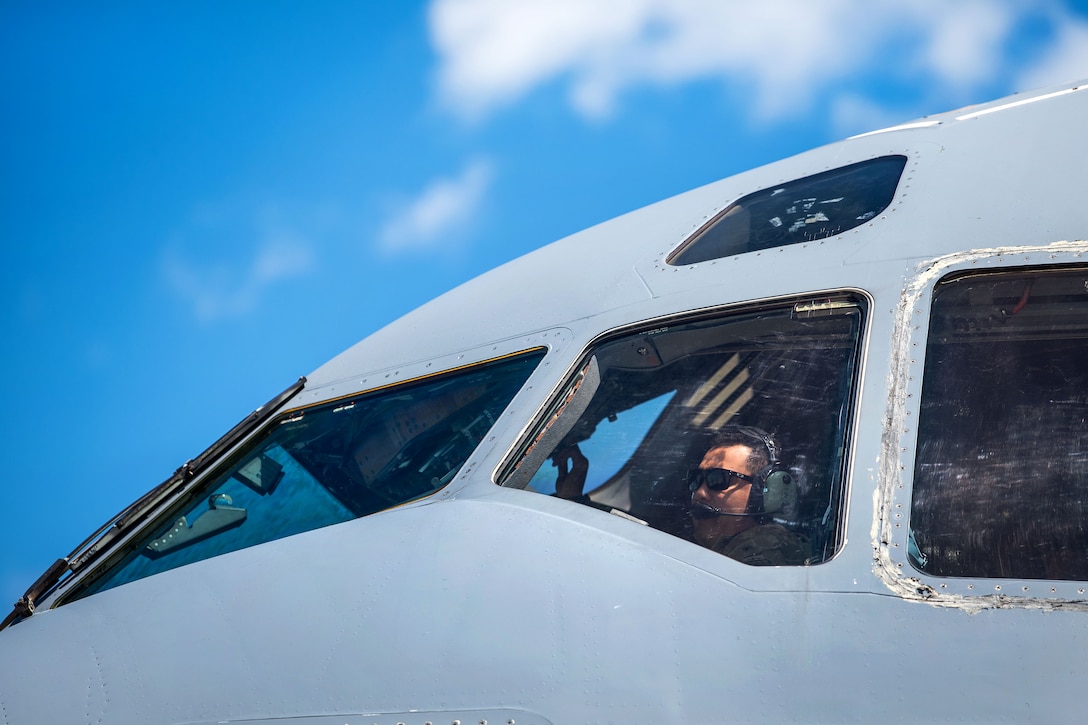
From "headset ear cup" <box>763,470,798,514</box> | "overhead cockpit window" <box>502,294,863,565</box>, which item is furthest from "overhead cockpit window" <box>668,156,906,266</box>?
"headset ear cup" <box>763,470,798,514</box>

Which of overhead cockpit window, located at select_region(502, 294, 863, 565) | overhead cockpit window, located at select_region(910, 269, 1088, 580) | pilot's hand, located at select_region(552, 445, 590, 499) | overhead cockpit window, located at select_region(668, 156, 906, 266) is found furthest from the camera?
overhead cockpit window, located at select_region(668, 156, 906, 266)

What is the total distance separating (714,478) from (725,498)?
13 centimetres

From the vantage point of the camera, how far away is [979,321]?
415 centimetres

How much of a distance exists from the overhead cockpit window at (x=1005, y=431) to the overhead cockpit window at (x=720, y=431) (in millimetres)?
362

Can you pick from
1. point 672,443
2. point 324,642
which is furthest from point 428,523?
point 672,443

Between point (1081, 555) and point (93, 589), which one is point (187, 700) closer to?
point (93, 589)

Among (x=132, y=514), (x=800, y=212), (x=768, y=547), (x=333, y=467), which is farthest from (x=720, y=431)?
(x=132, y=514)

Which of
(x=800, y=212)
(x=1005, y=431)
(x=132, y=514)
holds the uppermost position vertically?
(x=800, y=212)

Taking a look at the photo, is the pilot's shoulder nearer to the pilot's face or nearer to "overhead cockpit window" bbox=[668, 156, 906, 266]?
the pilot's face

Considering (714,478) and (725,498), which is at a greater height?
(714,478)

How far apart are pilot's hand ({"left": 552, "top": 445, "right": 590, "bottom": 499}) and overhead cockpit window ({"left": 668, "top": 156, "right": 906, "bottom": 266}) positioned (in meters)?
1.38

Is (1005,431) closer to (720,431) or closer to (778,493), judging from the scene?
(778,493)

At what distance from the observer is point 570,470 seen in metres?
4.66

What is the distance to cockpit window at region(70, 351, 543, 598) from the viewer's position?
196 inches
